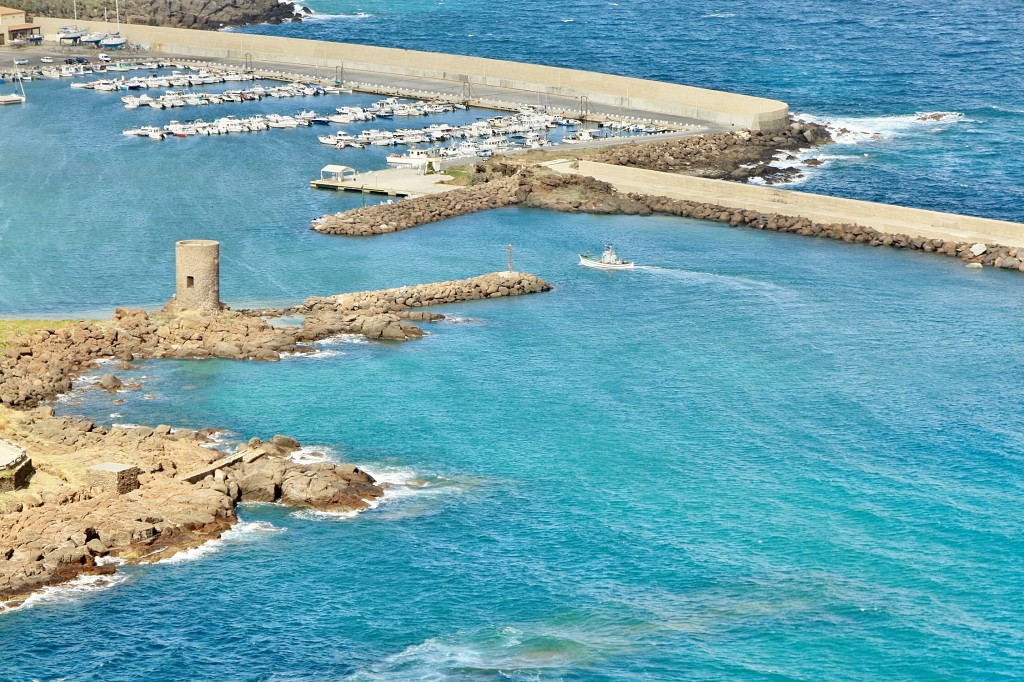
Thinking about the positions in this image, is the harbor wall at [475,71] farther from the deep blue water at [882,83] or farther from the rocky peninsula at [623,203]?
the rocky peninsula at [623,203]

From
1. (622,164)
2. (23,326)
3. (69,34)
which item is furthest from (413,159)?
(69,34)

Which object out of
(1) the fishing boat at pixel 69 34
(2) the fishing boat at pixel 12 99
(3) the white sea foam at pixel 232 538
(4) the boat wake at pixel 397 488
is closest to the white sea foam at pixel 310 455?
(4) the boat wake at pixel 397 488

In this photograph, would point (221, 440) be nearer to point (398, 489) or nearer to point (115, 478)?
point (115, 478)

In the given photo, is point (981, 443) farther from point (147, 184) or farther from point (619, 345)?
point (147, 184)

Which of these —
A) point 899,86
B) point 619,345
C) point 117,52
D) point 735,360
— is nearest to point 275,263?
point 619,345

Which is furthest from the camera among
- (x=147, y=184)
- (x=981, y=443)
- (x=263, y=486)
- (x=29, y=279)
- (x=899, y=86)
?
(x=899, y=86)

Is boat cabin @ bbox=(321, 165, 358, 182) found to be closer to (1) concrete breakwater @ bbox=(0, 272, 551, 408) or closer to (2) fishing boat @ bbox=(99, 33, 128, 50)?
(1) concrete breakwater @ bbox=(0, 272, 551, 408)
